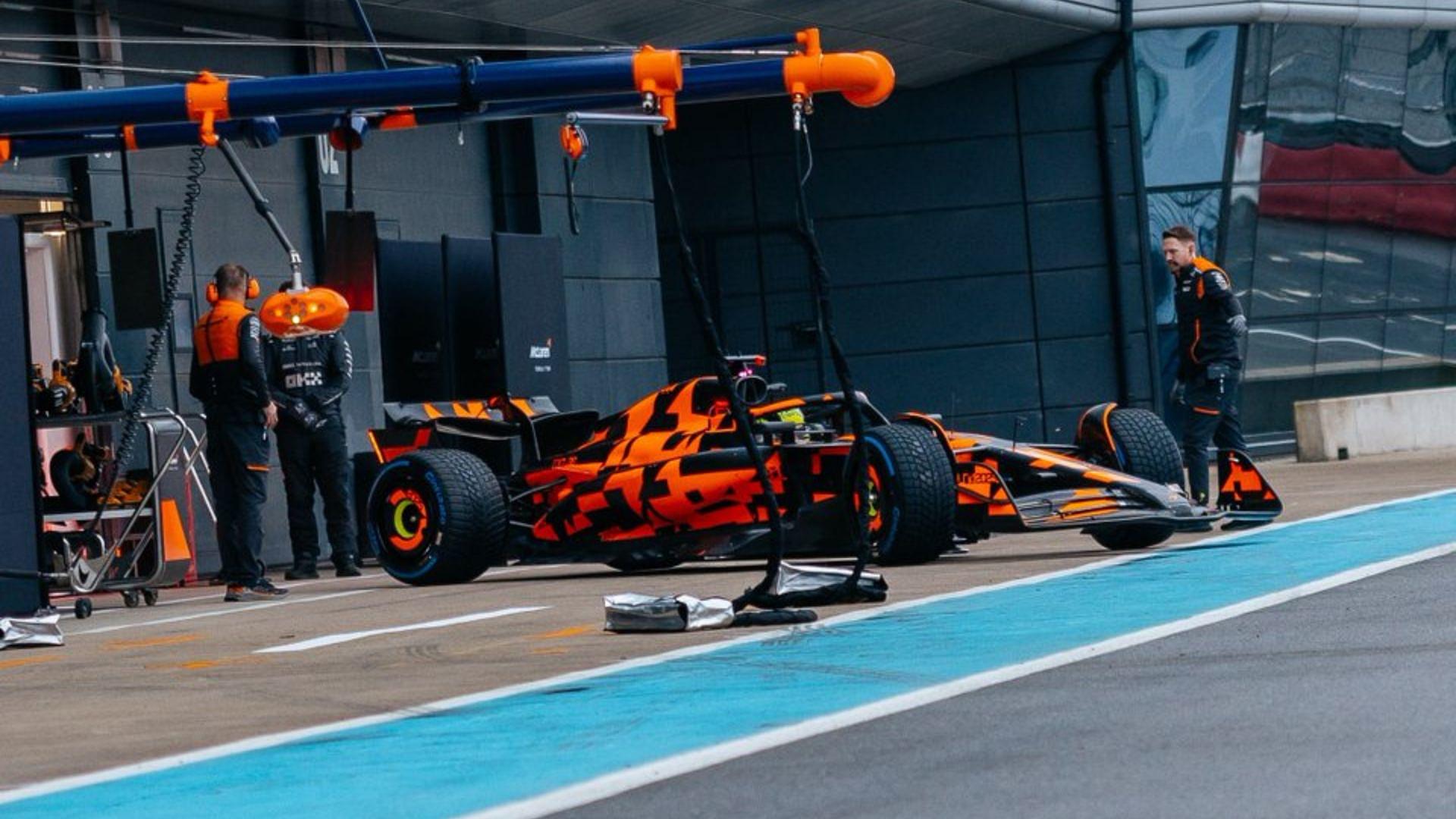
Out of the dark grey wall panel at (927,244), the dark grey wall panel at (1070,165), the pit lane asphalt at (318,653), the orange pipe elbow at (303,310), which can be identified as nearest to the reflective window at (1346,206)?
the dark grey wall panel at (1070,165)

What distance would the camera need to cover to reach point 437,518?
1457 centimetres

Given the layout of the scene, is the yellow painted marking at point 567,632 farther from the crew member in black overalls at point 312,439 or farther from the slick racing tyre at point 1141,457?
the crew member in black overalls at point 312,439

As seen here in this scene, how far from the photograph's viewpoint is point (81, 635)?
12539mm

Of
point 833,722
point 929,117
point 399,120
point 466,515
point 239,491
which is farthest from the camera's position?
point 929,117

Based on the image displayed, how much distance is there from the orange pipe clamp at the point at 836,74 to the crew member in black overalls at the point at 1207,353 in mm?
5756

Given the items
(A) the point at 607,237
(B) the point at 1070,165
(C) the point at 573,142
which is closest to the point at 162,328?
(C) the point at 573,142

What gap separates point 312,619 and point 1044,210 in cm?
1870

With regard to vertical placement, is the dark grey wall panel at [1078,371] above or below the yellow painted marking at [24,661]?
above

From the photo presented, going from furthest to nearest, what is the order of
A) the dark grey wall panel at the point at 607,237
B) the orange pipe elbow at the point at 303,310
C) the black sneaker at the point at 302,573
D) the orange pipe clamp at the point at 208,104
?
the dark grey wall panel at the point at 607,237 → the black sneaker at the point at 302,573 → the orange pipe elbow at the point at 303,310 → the orange pipe clamp at the point at 208,104

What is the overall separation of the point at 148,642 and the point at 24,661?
802 mm

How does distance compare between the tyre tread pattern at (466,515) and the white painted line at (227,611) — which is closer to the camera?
the white painted line at (227,611)

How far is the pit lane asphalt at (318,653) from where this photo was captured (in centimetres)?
802

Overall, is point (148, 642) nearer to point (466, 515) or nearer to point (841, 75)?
point (466, 515)

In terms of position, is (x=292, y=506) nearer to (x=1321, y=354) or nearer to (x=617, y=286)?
(x=617, y=286)
